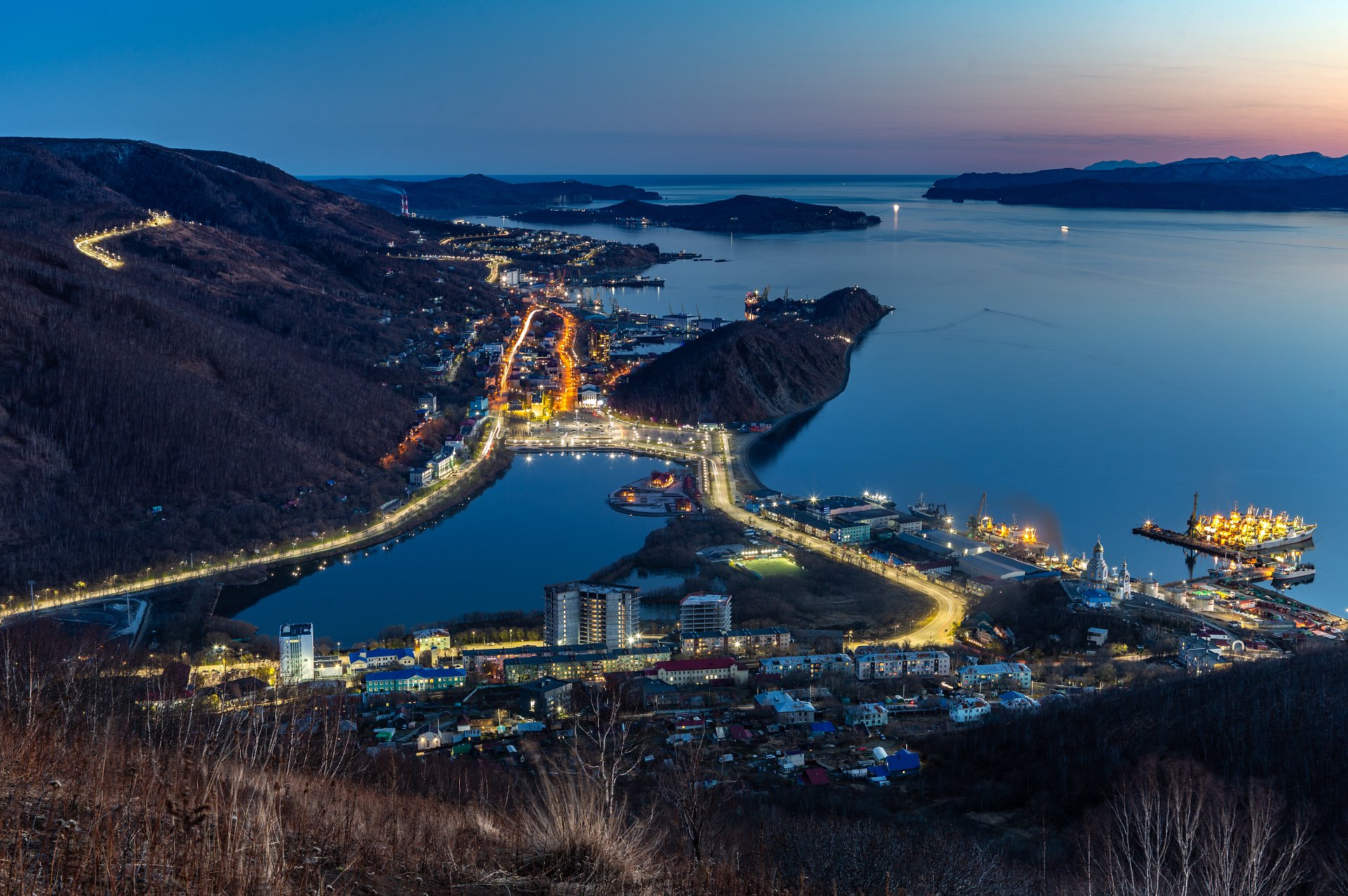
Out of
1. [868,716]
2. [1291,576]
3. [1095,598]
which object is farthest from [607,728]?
[1291,576]

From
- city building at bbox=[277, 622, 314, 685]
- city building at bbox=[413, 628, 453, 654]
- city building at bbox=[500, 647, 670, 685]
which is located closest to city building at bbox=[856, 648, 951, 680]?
city building at bbox=[500, 647, 670, 685]

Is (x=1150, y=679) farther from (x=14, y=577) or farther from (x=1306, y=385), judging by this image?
(x=1306, y=385)

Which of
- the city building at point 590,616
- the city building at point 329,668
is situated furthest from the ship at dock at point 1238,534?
the city building at point 329,668

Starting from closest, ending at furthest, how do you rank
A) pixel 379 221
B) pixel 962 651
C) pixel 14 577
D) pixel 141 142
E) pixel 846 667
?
pixel 846 667 → pixel 962 651 → pixel 14 577 → pixel 141 142 → pixel 379 221

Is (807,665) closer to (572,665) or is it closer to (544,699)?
(572,665)

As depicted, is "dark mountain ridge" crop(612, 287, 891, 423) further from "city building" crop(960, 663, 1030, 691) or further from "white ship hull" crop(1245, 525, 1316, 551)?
"city building" crop(960, 663, 1030, 691)

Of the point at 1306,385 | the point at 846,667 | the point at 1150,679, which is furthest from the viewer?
the point at 1306,385

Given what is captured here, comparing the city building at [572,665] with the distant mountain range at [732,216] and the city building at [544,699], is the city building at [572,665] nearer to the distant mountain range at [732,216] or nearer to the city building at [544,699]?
the city building at [544,699]

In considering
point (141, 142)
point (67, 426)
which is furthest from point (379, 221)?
point (67, 426)
